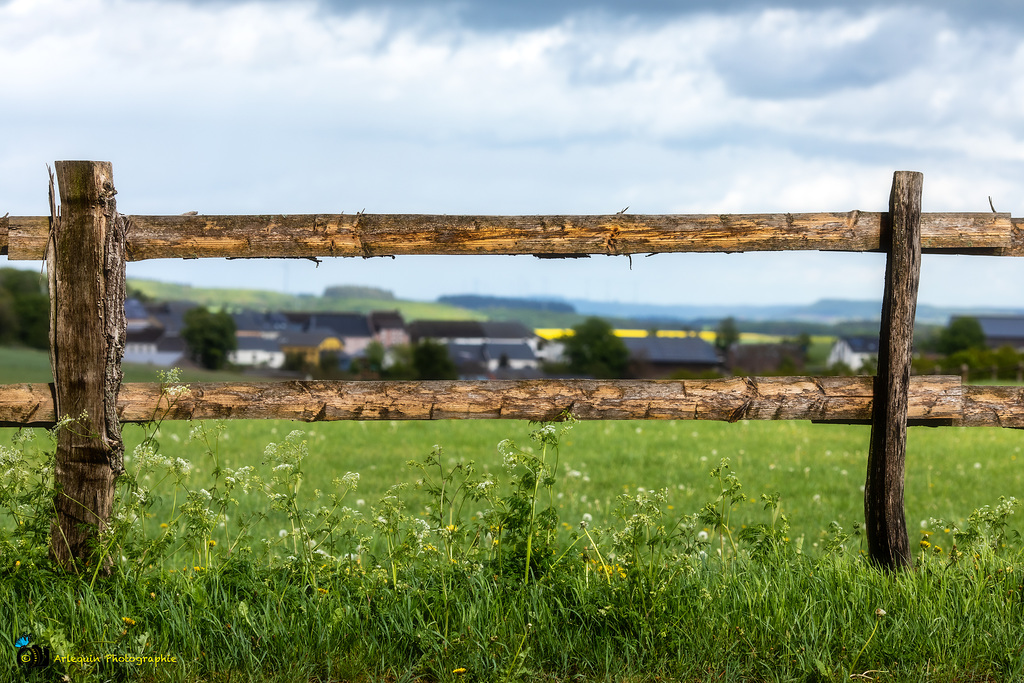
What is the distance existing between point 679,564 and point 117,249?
11.9 feet

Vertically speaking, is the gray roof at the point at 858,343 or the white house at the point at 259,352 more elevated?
the gray roof at the point at 858,343

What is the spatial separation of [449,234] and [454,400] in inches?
38.9

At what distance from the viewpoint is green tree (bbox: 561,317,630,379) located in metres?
66.5

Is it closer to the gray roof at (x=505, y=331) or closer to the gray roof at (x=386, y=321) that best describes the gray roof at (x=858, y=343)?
the gray roof at (x=505, y=331)

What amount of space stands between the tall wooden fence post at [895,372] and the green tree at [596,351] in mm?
59817

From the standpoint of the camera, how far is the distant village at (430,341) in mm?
74625

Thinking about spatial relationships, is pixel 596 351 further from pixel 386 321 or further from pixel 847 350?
pixel 386 321

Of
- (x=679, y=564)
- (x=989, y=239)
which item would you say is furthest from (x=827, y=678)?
(x=989, y=239)

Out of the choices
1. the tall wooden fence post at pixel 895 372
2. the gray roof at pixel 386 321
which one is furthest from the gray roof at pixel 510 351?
the tall wooden fence post at pixel 895 372

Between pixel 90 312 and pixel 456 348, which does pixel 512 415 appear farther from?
pixel 456 348

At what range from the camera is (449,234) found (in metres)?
4.71

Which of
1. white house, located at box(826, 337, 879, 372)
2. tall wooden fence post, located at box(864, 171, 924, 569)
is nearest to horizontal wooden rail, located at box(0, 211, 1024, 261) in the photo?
tall wooden fence post, located at box(864, 171, 924, 569)

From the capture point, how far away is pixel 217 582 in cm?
427

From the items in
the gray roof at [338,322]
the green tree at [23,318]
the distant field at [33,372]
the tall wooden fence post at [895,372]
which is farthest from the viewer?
the gray roof at [338,322]
